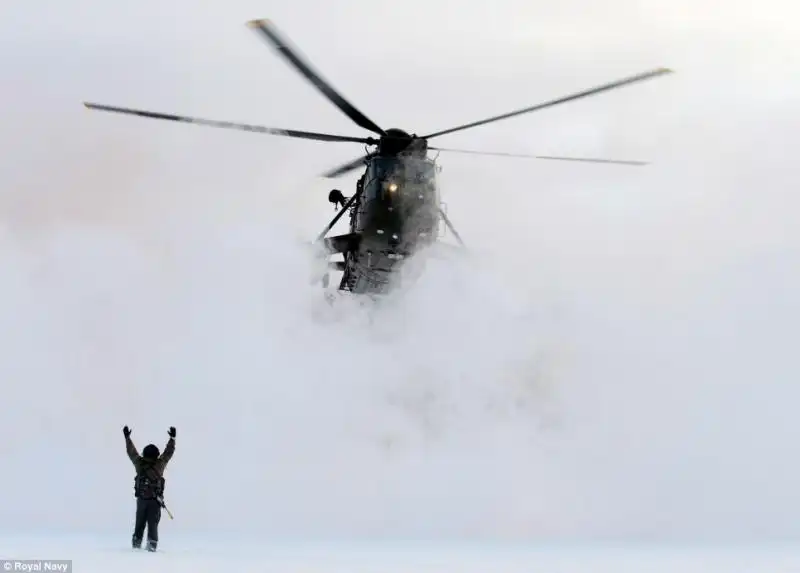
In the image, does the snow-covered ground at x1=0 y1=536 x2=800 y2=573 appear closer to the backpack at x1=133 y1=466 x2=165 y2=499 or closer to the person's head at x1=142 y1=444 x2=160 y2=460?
the backpack at x1=133 y1=466 x2=165 y2=499

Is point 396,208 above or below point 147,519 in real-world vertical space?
above

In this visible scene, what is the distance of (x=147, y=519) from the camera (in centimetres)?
1232

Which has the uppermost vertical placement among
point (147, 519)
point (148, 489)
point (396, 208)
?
point (396, 208)

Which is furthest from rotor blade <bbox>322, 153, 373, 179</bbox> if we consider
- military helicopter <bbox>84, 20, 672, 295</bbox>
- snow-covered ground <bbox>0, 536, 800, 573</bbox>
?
snow-covered ground <bbox>0, 536, 800, 573</bbox>

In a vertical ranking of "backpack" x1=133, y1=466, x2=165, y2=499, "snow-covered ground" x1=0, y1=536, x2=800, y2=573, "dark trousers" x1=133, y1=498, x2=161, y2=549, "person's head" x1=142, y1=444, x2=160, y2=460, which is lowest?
"snow-covered ground" x1=0, y1=536, x2=800, y2=573

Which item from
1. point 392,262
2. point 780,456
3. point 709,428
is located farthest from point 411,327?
point 780,456

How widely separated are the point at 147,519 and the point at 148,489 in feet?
1.22

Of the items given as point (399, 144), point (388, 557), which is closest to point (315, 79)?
point (399, 144)

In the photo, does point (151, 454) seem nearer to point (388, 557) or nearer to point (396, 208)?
point (388, 557)

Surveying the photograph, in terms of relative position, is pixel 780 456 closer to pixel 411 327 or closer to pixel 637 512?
pixel 637 512

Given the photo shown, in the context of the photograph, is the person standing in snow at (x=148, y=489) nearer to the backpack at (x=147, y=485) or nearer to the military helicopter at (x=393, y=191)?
the backpack at (x=147, y=485)

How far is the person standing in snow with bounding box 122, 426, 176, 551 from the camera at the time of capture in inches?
483

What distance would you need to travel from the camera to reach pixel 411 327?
2594 centimetres

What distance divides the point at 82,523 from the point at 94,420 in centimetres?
844
